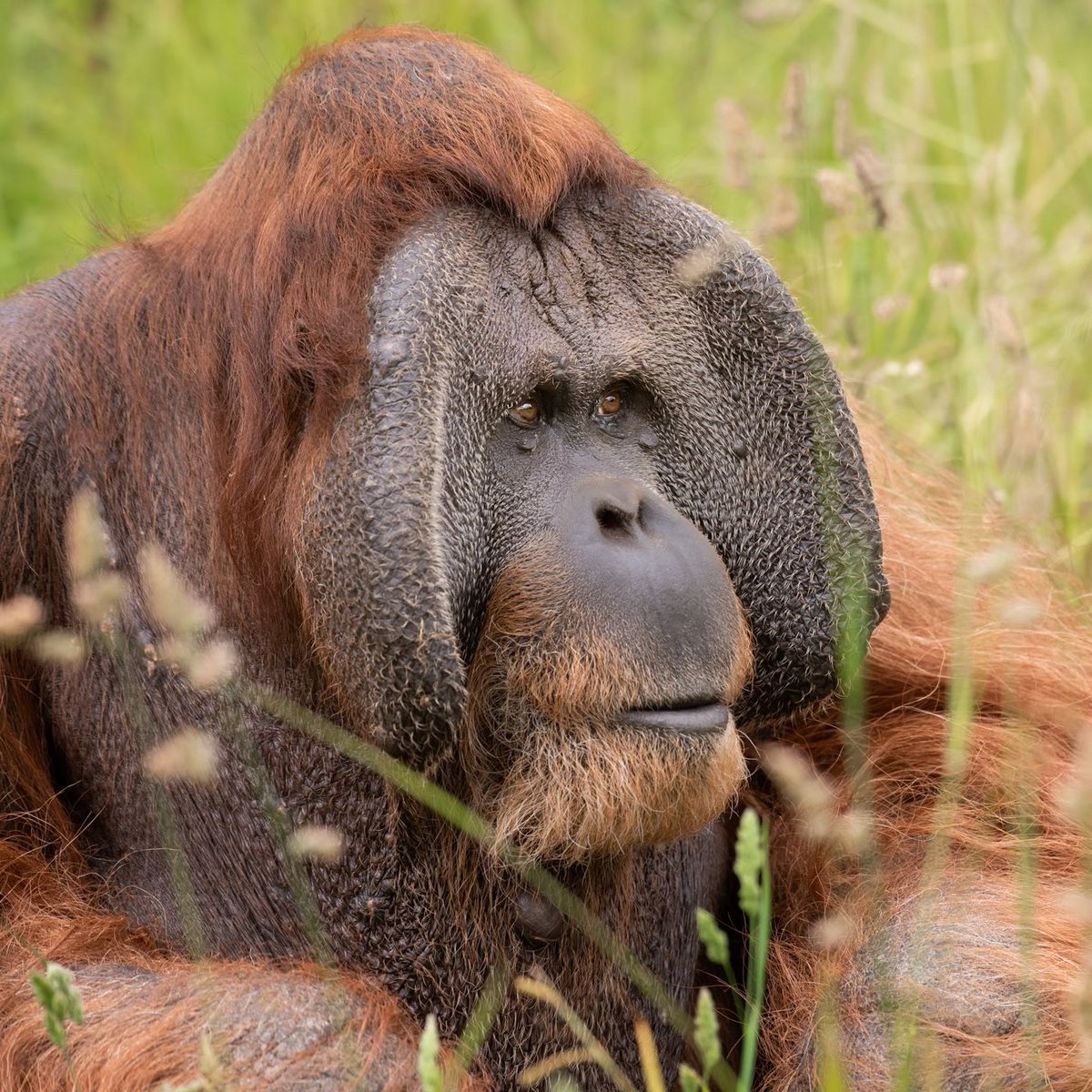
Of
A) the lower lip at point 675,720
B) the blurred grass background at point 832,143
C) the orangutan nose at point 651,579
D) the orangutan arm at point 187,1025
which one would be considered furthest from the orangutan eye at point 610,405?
the blurred grass background at point 832,143

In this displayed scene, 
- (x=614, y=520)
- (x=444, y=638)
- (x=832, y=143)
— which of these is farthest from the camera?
(x=832, y=143)

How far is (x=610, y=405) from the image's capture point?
2.22 m

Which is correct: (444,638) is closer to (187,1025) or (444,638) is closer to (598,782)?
(598,782)

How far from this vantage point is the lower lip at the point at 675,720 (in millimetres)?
2064

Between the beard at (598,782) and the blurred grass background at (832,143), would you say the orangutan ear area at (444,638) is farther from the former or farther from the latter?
the blurred grass background at (832,143)

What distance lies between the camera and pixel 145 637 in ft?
7.67

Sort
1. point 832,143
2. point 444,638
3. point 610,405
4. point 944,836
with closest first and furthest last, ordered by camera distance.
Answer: point 444,638 → point 610,405 → point 944,836 → point 832,143

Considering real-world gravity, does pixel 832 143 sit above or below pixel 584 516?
above

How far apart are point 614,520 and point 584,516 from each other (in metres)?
0.04

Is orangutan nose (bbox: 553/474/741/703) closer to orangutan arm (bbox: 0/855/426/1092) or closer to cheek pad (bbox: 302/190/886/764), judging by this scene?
cheek pad (bbox: 302/190/886/764)

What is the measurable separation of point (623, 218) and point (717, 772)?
2.34 feet

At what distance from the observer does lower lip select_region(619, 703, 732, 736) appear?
206 cm

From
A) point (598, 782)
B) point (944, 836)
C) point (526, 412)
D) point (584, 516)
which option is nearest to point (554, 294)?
point (526, 412)

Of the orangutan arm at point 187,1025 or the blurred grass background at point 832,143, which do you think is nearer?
the orangutan arm at point 187,1025
